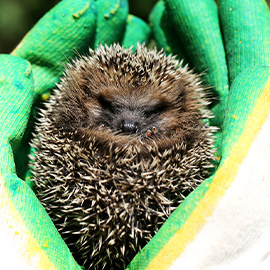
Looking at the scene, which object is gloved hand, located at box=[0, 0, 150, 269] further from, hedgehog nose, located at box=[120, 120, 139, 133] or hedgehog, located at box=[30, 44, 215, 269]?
hedgehog nose, located at box=[120, 120, 139, 133]

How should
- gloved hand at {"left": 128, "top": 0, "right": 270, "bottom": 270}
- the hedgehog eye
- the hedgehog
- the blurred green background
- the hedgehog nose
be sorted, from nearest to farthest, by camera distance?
gloved hand at {"left": 128, "top": 0, "right": 270, "bottom": 270} < the hedgehog < the hedgehog nose < the hedgehog eye < the blurred green background

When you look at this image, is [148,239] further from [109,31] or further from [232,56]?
[109,31]

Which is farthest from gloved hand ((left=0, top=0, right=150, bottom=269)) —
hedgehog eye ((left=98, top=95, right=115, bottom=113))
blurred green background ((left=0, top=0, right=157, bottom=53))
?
blurred green background ((left=0, top=0, right=157, bottom=53))

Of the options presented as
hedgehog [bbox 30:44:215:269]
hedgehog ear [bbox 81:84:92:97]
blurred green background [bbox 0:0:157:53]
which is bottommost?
blurred green background [bbox 0:0:157:53]

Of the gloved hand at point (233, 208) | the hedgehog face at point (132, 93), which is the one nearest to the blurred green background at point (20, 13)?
the hedgehog face at point (132, 93)

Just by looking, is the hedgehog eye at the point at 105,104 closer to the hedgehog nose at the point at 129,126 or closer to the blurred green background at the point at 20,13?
the hedgehog nose at the point at 129,126

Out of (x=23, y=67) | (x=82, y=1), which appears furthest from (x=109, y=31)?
(x=23, y=67)
